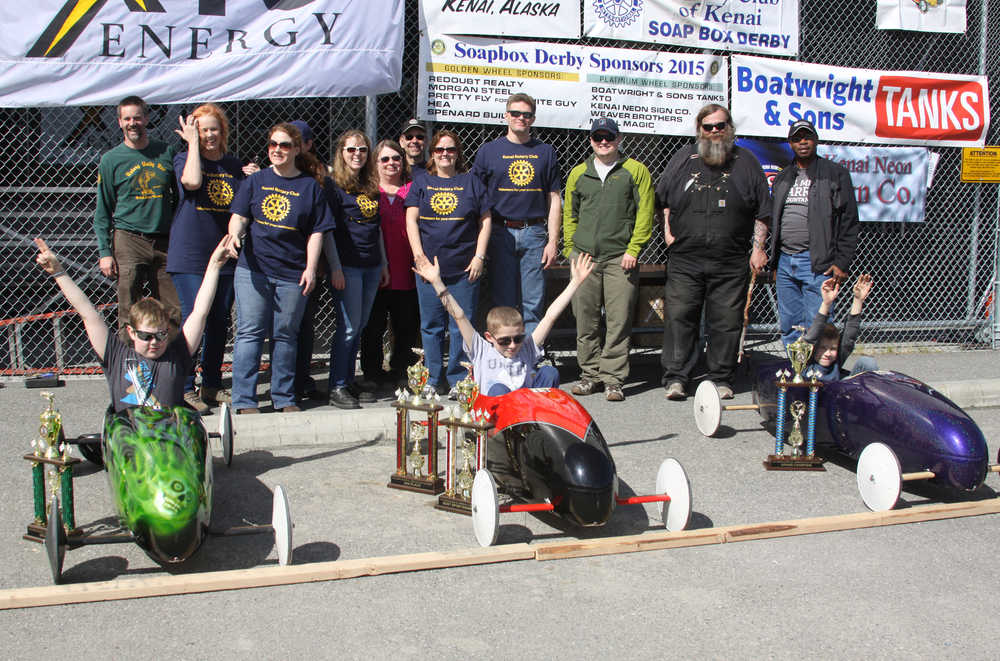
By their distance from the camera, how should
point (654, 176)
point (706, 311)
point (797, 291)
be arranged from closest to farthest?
1. point (706, 311)
2. point (797, 291)
3. point (654, 176)

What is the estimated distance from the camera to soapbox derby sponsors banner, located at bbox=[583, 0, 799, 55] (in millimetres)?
9109

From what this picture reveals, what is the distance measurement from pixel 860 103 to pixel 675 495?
273 inches

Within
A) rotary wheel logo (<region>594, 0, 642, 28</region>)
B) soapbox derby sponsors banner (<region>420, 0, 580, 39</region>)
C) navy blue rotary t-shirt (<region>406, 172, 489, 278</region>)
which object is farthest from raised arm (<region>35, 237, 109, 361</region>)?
rotary wheel logo (<region>594, 0, 642, 28</region>)

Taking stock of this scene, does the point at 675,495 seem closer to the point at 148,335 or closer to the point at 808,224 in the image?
the point at 148,335

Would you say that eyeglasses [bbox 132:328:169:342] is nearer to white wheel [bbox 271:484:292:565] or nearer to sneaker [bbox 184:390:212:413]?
white wheel [bbox 271:484:292:565]

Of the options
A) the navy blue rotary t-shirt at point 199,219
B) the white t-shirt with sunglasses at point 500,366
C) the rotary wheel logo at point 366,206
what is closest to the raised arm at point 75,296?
the navy blue rotary t-shirt at point 199,219

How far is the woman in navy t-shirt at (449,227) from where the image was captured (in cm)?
714

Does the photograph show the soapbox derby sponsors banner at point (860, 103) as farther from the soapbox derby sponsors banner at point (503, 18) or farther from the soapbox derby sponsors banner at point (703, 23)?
the soapbox derby sponsors banner at point (503, 18)

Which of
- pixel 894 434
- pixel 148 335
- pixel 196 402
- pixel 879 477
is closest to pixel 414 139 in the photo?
pixel 196 402

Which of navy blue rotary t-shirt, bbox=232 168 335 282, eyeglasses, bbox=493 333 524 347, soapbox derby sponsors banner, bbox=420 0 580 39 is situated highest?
soapbox derby sponsors banner, bbox=420 0 580 39

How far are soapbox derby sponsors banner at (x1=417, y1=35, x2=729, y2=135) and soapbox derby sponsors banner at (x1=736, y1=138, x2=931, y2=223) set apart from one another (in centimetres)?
85

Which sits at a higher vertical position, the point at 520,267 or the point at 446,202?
the point at 446,202

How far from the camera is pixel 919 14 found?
10.2 meters

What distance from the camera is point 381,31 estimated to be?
8281 mm
